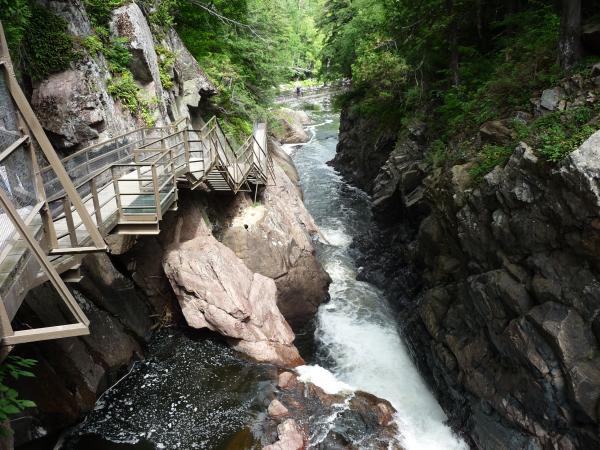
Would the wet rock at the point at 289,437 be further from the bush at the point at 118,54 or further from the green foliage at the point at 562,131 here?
the bush at the point at 118,54

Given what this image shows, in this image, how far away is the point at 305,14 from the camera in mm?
69062

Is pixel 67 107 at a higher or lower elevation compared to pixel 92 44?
lower

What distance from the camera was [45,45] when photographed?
10.6m

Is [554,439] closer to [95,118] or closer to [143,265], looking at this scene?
[143,265]

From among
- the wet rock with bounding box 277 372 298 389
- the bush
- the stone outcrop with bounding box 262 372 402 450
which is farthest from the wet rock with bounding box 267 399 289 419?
the bush

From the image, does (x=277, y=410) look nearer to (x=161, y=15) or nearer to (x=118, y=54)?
(x=118, y=54)

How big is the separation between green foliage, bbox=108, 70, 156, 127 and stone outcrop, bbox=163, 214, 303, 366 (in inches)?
170

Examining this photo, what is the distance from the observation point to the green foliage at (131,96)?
1234 centimetres

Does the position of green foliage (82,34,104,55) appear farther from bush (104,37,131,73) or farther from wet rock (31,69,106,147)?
wet rock (31,69,106,147)

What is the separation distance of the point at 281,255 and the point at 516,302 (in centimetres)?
766

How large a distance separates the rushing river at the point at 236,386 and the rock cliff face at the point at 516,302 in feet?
2.58

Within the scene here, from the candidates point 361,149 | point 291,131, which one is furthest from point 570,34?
point 291,131

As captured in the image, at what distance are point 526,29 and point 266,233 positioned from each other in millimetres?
10615

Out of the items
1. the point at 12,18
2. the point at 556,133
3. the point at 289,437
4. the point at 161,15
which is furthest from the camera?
the point at 161,15
